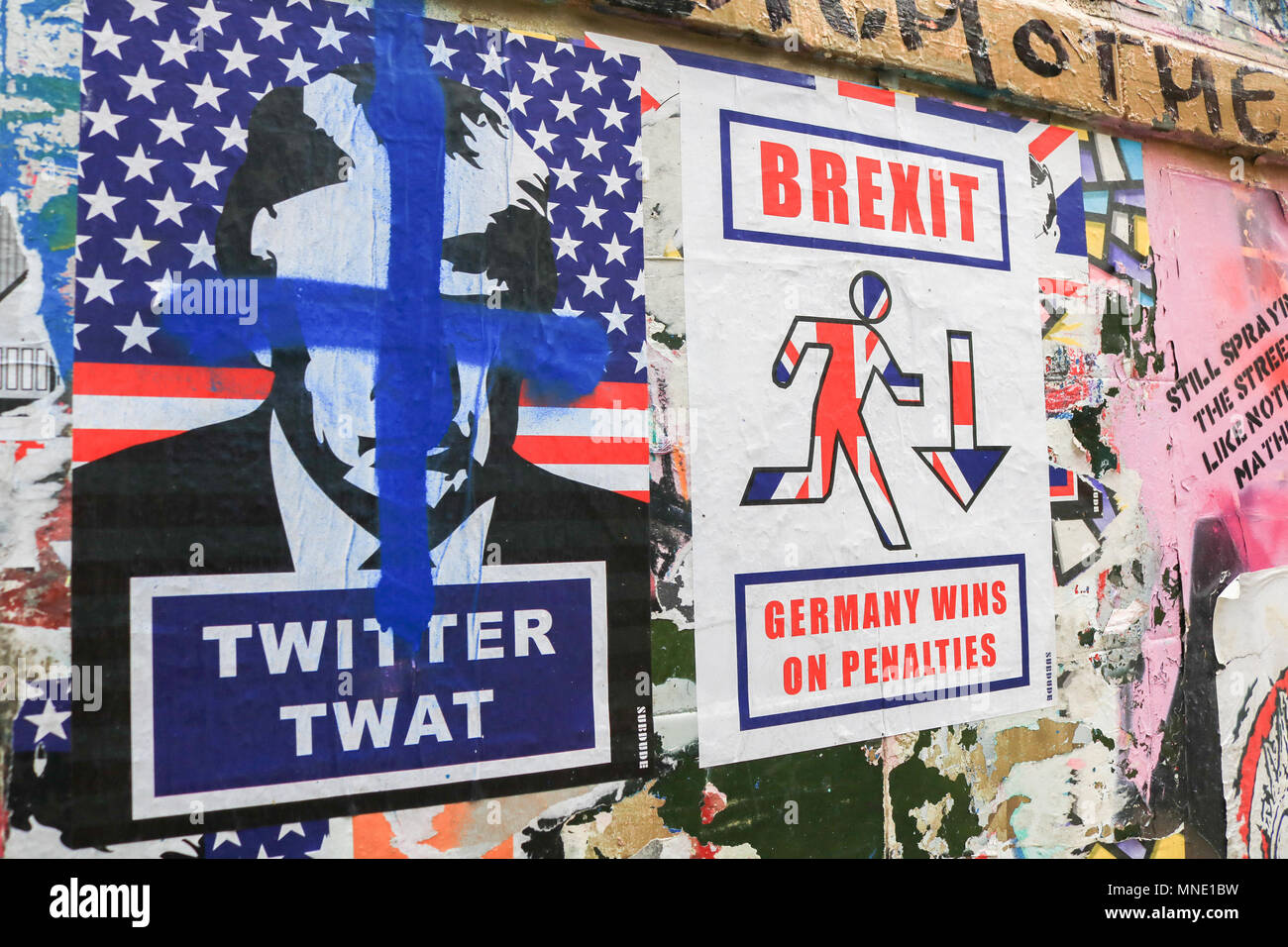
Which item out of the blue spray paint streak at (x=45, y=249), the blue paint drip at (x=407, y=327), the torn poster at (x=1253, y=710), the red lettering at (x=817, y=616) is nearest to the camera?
the blue spray paint streak at (x=45, y=249)

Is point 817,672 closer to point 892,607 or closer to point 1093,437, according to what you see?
point 892,607

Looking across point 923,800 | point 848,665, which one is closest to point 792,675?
point 848,665

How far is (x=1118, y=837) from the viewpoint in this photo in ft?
10.2

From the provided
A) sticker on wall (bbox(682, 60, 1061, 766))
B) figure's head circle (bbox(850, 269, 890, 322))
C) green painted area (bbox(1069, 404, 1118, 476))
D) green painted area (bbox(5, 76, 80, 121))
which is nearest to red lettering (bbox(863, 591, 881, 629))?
sticker on wall (bbox(682, 60, 1061, 766))

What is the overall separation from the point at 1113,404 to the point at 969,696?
4.07 ft

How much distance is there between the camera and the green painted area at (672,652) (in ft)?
7.84

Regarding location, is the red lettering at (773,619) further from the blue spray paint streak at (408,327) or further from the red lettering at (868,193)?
the red lettering at (868,193)

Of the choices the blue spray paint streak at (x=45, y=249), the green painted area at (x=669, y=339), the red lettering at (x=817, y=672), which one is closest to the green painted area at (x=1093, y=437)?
the red lettering at (x=817, y=672)

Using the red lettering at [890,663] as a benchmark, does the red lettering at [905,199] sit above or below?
above

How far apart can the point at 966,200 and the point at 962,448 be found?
2.73ft

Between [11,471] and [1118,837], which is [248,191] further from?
[1118,837]
